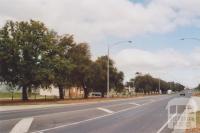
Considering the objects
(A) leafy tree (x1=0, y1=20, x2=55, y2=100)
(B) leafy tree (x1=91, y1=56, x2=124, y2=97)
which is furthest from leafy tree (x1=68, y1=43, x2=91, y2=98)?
(A) leafy tree (x1=0, y1=20, x2=55, y2=100)

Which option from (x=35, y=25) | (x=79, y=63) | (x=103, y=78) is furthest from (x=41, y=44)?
(x=103, y=78)

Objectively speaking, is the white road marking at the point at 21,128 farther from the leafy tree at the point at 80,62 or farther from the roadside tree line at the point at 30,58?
the leafy tree at the point at 80,62

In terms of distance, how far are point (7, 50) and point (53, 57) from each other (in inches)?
249

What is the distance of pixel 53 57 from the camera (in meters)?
59.2

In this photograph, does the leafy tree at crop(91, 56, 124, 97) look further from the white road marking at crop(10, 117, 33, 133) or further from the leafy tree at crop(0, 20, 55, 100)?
the white road marking at crop(10, 117, 33, 133)

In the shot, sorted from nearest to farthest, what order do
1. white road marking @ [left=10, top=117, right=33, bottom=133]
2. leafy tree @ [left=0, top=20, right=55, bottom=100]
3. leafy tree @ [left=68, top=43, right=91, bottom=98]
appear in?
white road marking @ [left=10, top=117, right=33, bottom=133] → leafy tree @ [left=0, top=20, right=55, bottom=100] → leafy tree @ [left=68, top=43, right=91, bottom=98]

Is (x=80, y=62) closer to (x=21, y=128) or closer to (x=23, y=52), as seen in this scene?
(x=23, y=52)

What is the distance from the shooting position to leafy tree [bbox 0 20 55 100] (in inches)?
2174

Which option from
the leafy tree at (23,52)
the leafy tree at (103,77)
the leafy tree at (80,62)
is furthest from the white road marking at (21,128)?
the leafy tree at (103,77)

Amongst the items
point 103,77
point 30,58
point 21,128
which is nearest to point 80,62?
point 103,77

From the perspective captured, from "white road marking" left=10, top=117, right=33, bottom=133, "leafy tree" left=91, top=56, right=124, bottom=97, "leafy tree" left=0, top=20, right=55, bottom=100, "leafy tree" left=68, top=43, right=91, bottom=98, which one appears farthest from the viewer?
"leafy tree" left=91, top=56, right=124, bottom=97

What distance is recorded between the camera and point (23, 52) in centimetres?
5600

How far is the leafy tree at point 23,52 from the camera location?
5522 cm

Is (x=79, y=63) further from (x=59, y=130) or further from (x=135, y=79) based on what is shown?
(x=135, y=79)
